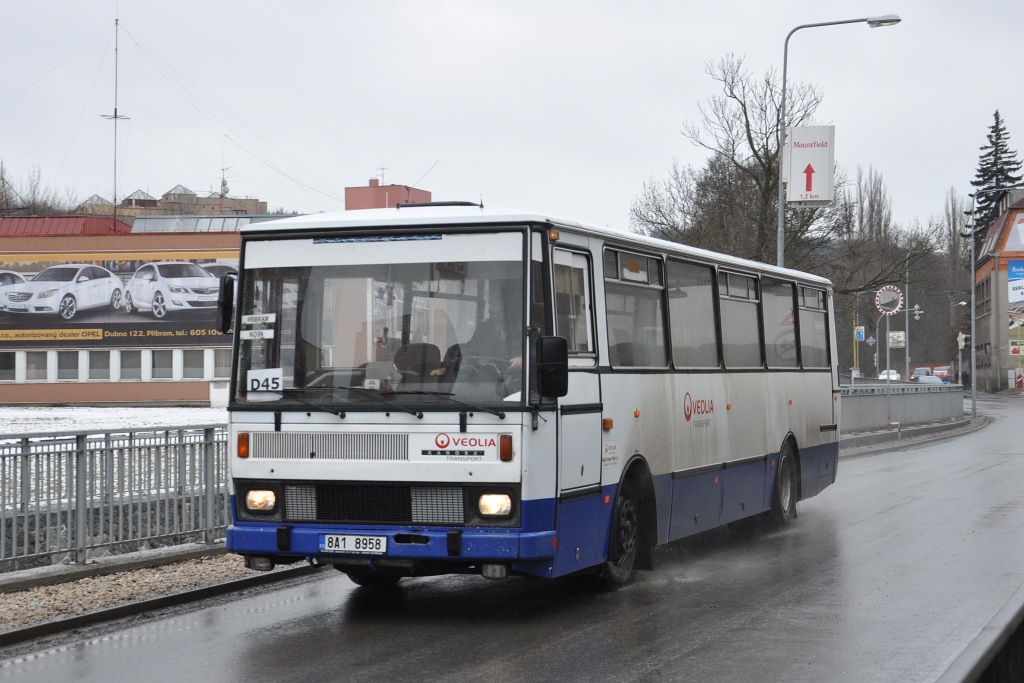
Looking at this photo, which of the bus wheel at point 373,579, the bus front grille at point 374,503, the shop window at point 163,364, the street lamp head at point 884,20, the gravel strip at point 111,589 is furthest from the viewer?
the shop window at point 163,364

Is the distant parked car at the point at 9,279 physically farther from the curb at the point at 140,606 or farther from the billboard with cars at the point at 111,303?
the curb at the point at 140,606

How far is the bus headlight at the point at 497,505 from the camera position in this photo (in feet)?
27.8

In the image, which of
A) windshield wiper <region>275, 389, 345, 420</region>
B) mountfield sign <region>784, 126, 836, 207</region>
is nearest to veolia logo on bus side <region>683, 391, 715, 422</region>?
windshield wiper <region>275, 389, 345, 420</region>

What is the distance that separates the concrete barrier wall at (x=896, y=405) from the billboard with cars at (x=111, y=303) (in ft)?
113

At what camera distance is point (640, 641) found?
321 inches

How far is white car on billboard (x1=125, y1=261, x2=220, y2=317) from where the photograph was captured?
62.3 meters

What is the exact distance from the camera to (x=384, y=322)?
8.84 metres

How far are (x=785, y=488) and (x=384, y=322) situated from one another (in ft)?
23.8

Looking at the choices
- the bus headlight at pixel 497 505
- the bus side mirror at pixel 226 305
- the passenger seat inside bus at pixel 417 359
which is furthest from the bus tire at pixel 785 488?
the bus side mirror at pixel 226 305

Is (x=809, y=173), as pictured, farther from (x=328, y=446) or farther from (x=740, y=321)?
(x=328, y=446)

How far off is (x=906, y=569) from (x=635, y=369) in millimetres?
3058

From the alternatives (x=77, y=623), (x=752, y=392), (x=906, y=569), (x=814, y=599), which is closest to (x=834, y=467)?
(x=752, y=392)

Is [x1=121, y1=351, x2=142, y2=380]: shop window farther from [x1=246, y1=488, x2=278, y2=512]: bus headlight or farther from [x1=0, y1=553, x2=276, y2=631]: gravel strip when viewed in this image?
[x1=246, y1=488, x2=278, y2=512]: bus headlight

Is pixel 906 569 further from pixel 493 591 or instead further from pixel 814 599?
pixel 493 591
